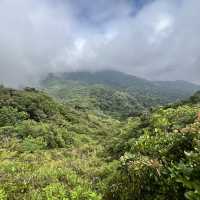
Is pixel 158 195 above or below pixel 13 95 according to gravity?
below

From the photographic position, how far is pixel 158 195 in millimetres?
7047

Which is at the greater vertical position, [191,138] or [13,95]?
[13,95]

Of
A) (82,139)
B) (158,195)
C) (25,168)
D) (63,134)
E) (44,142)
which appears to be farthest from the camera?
(82,139)

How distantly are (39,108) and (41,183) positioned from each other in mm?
Result: 45522

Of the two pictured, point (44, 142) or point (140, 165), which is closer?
point (140, 165)

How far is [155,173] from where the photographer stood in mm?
7652

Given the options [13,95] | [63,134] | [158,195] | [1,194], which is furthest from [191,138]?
[13,95]

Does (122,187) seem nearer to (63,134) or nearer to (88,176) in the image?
(88,176)

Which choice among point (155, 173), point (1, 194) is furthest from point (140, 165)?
point (1, 194)

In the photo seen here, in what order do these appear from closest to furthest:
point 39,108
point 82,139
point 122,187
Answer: point 122,187, point 82,139, point 39,108

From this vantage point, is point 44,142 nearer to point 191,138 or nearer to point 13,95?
point 191,138

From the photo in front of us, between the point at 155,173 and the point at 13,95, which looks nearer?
the point at 155,173

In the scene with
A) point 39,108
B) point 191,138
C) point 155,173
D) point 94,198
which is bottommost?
point 94,198

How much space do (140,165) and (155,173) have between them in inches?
31.3
